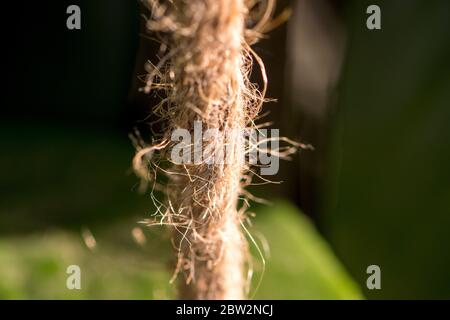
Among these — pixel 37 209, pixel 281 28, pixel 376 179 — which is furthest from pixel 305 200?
pixel 37 209

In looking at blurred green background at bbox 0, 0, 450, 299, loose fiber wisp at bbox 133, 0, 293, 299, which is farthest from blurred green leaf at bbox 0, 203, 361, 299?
loose fiber wisp at bbox 133, 0, 293, 299

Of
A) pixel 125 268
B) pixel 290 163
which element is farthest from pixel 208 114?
pixel 290 163

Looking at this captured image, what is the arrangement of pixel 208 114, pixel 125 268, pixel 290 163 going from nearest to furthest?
pixel 208 114
pixel 125 268
pixel 290 163

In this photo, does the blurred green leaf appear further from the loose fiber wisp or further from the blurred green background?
the loose fiber wisp

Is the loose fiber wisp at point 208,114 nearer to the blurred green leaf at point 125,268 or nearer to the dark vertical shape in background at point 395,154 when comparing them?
the blurred green leaf at point 125,268

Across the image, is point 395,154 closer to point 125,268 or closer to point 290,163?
point 290,163
